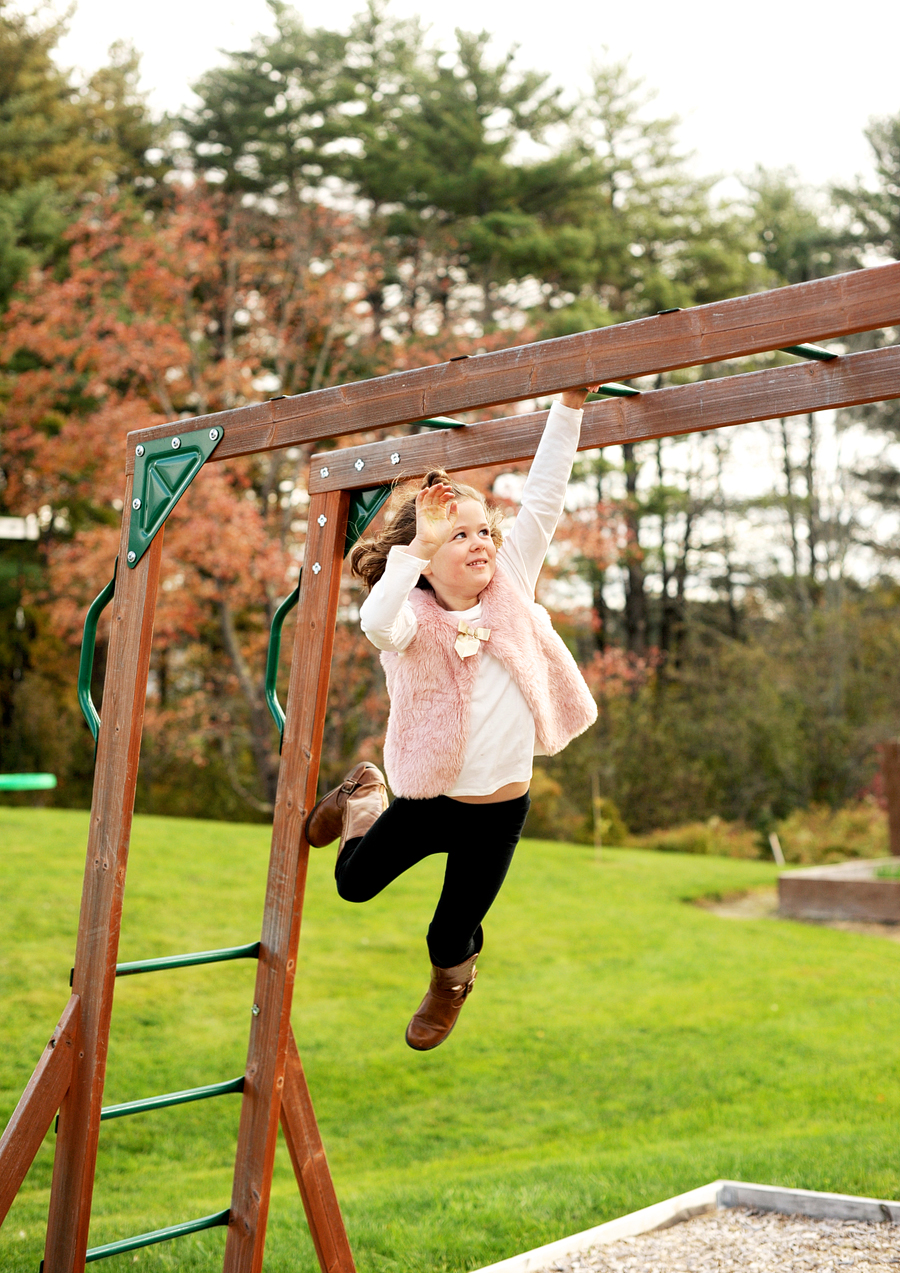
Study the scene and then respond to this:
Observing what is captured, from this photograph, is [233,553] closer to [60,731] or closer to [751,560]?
[60,731]

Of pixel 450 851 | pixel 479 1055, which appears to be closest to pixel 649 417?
pixel 450 851

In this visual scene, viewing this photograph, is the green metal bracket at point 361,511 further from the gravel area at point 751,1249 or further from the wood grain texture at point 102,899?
the gravel area at point 751,1249

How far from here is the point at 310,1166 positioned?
3.15 metres

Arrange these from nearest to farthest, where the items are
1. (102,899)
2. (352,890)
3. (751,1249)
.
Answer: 1. (352,890)
2. (102,899)
3. (751,1249)

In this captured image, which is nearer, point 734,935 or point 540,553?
point 540,553

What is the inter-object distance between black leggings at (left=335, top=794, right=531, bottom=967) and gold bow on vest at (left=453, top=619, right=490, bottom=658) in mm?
334

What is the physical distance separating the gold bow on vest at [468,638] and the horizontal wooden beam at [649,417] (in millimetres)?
550

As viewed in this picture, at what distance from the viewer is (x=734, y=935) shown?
8.84 meters

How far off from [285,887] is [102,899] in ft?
1.55

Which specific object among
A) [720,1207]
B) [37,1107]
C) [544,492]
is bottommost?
[720,1207]

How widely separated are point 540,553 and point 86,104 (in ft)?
56.6

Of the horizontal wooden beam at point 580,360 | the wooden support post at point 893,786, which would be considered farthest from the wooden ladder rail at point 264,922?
the wooden support post at point 893,786

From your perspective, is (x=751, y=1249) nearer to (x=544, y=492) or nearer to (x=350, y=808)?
(x=350, y=808)

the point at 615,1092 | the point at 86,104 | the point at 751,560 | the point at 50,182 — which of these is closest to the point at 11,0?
the point at 86,104
